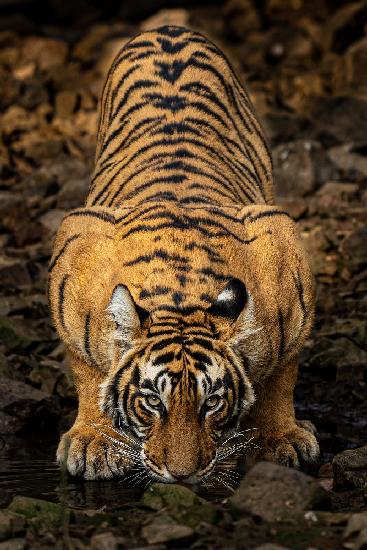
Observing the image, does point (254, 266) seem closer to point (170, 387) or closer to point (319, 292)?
point (170, 387)

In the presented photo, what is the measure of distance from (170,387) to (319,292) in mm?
3437

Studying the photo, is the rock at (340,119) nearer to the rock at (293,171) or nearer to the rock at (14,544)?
the rock at (293,171)

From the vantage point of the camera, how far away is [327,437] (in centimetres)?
618

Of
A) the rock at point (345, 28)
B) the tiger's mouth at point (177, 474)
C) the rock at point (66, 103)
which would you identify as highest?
the rock at point (345, 28)

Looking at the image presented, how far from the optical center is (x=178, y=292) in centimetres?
512

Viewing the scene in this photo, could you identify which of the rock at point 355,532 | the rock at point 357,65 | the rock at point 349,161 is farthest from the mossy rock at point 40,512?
the rock at point 357,65

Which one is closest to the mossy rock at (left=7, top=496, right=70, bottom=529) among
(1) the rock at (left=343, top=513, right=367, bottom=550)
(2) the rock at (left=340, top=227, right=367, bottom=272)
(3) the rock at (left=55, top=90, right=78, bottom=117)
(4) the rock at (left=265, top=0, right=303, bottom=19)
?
(1) the rock at (left=343, top=513, right=367, bottom=550)

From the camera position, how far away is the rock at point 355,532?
4.07 m

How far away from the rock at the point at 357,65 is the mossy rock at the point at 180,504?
7.68m

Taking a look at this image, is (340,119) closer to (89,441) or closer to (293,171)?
(293,171)

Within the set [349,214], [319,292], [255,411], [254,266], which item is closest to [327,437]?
[255,411]

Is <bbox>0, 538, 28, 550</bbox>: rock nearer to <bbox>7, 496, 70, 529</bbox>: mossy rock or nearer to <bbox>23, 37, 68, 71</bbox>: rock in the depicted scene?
<bbox>7, 496, 70, 529</bbox>: mossy rock

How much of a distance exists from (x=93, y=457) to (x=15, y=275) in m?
2.93

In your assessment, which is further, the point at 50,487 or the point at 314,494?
the point at 50,487
